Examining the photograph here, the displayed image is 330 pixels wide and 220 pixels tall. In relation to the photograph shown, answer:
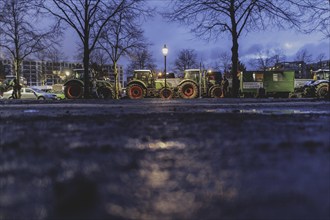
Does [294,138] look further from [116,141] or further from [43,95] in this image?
[43,95]

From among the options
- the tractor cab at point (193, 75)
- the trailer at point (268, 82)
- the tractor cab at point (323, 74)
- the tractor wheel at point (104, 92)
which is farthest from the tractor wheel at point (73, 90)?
the tractor cab at point (323, 74)

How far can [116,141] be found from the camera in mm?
2934

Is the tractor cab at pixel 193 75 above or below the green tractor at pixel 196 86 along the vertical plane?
above

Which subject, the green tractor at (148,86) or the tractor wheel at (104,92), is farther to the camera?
the tractor wheel at (104,92)

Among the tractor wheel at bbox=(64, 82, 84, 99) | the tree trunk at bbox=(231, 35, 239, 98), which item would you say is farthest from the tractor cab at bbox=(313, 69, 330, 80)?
the tractor wheel at bbox=(64, 82, 84, 99)

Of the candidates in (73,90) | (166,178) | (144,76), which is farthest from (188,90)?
(166,178)

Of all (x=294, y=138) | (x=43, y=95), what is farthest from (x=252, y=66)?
(x=294, y=138)

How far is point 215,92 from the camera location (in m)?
28.2

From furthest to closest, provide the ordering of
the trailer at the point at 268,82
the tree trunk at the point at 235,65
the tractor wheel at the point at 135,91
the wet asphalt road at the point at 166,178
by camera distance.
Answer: the trailer at the point at 268,82, the tractor wheel at the point at 135,91, the tree trunk at the point at 235,65, the wet asphalt road at the point at 166,178

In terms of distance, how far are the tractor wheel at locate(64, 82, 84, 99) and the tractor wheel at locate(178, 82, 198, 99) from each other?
628 centimetres

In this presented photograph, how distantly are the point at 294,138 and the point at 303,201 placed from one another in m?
1.73

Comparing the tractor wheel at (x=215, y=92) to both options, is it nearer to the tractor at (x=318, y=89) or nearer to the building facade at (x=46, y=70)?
the tractor at (x=318, y=89)

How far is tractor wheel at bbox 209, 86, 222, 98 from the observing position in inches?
1093

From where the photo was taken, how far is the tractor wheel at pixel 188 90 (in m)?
25.2
